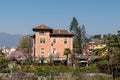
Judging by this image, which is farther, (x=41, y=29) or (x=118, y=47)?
(x=41, y=29)

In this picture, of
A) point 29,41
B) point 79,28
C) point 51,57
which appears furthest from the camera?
point 79,28

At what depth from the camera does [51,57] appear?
236ft

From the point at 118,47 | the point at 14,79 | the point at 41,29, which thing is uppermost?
the point at 41,29

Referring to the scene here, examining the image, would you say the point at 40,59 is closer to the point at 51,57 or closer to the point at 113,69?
the point at 51,57

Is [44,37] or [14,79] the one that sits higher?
[44,37]

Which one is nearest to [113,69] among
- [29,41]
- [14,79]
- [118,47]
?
[118,47]

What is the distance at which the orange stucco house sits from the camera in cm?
7506

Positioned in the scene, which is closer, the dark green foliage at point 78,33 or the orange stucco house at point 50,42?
the orange stucco house at point 50,42

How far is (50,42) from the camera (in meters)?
75.2

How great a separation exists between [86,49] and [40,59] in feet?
135

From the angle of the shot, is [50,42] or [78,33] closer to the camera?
[50,42]

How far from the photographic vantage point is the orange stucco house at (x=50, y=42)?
7506cm

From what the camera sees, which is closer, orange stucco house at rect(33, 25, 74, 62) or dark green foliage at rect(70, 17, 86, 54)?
orange stucco house at rect(33, 25, 74, 62)

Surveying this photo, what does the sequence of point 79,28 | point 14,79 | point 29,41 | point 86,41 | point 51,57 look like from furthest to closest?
point 86,41, point 79,28, point 29,41, point 51,57, point 14,79
